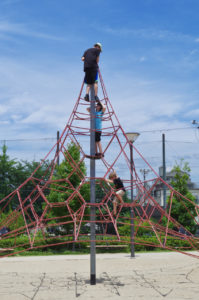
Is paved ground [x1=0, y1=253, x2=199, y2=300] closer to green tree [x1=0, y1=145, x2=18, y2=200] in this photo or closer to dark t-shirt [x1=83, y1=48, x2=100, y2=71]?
dark t-shirt [x1=83, y1=48, x2=100, y2=71]

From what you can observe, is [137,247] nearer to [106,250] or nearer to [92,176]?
[106,250]

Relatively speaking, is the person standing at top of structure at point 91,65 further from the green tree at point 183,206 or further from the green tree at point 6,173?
the green tree at point 6,173

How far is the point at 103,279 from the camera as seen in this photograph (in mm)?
7789

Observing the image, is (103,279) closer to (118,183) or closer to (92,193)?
(92,193)

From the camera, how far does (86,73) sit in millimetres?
7379

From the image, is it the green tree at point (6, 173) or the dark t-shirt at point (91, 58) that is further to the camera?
the green tree at point (6, 173)

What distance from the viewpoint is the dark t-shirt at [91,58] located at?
23.7 ft

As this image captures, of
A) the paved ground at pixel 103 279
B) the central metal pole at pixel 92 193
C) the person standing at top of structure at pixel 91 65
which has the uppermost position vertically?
the person standing at top of structure at pixel 91 65

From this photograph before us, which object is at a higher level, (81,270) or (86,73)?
(86,73)

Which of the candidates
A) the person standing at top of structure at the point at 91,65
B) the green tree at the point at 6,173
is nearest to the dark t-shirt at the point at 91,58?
the person standing at top of structure at the point at 91,65

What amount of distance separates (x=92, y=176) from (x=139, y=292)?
7.95 feet

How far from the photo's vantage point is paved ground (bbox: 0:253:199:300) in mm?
6347

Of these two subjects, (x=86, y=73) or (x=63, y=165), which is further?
(x=63, y=165)

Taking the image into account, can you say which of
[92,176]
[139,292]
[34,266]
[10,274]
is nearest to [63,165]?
[34,266]
